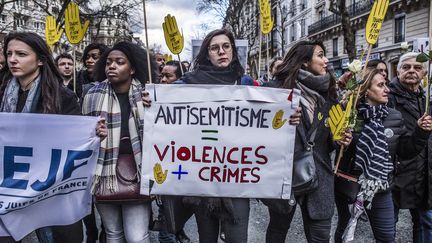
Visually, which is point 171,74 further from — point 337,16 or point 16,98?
point 337,16

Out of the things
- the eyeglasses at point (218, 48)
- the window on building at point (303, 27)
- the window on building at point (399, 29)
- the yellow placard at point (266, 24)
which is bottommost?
the eyeglasses at point (218, 48)

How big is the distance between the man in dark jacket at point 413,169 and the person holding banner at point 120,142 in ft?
6.69

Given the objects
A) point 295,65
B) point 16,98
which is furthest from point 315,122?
point 16,98

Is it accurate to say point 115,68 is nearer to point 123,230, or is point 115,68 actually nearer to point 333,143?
point 123,230

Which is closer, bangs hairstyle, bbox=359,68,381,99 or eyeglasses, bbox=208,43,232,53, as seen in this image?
eyeglasses, bbox=208,43,232,53

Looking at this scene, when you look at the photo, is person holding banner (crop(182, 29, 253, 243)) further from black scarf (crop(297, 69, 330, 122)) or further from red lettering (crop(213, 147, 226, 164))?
black scarf (crop(297, 69, 330, 122))

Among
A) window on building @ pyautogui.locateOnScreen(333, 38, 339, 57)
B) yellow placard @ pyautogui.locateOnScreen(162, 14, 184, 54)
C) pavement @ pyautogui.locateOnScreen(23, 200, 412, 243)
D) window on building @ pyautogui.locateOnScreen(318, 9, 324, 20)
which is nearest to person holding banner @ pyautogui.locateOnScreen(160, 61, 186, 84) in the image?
yellow placard @ pyautogui.locateOnScreen(162, 14, 184, 54)

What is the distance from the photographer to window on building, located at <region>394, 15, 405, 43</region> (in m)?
25.7

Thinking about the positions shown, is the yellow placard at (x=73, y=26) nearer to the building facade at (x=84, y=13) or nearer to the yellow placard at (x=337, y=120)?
the building facade at (x=84, y=13)

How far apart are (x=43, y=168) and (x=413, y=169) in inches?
110

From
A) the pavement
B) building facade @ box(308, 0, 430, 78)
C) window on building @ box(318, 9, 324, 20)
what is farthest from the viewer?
window on building @ box(318, 9, 324, 20)

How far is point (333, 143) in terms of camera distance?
2.97 m

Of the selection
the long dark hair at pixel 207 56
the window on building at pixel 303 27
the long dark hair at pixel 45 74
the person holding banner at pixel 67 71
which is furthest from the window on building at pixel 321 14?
the long dark hair at pixel 45 74

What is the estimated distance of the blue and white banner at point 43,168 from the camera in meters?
2.48
